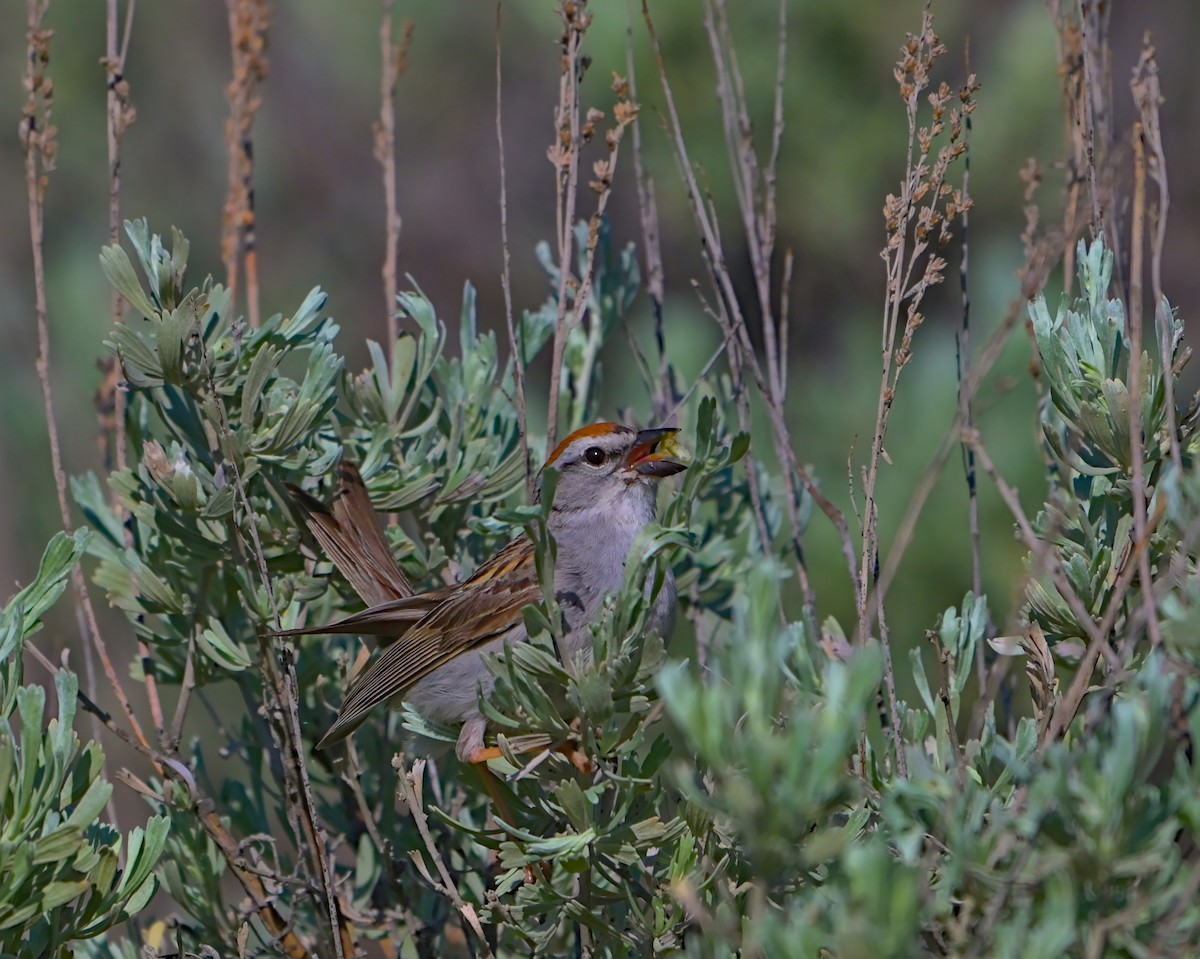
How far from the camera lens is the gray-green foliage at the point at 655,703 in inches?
62.9

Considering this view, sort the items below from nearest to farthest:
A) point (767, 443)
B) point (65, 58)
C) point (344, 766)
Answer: point (344, 766) → point (767, 443) → point (65, 58)

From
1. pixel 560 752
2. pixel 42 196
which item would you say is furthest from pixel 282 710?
pixel 42 196

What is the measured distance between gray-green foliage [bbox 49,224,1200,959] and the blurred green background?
3.04 ft

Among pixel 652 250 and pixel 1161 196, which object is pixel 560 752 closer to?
pixel 652 250

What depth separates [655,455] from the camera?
338 cm

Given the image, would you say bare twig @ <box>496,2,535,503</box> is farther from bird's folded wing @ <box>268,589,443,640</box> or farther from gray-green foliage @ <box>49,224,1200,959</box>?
bird's folded wing @ <box>268,589,443,640</box>

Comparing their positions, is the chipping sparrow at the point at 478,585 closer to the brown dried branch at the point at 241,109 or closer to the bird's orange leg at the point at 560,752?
the bird's orange leg at the point at 560,752

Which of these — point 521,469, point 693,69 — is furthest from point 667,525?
point 693,69

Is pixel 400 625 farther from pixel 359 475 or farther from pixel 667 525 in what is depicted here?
pixel 667 525

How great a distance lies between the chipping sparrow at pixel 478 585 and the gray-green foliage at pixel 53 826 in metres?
0.70

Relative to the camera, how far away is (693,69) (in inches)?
237

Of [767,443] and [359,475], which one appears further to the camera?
[767,443]

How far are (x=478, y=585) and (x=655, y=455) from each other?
0.56 metres

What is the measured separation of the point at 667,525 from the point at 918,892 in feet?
2.86
